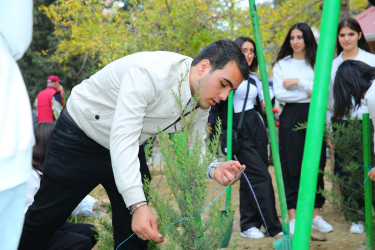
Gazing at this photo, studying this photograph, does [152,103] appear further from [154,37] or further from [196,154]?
[154,37]

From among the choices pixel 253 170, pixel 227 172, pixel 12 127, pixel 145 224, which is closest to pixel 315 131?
pixel 12 127

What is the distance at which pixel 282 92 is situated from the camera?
4.57m

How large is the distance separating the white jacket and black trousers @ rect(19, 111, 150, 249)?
78mm

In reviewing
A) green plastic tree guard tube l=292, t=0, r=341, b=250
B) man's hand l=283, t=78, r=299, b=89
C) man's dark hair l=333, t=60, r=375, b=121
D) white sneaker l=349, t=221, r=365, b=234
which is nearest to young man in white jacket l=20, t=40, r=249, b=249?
green plastic tree guard tube l=292, t=0, r=341, b=250

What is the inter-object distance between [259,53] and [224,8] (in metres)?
4.63

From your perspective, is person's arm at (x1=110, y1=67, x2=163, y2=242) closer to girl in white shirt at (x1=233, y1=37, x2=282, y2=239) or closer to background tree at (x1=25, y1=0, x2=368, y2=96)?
girl in white shirt at (x1=233, y1=37, x2=282, y2=239)

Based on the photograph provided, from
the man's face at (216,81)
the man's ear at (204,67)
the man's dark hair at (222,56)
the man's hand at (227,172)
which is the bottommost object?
the man's hand at (227,172)

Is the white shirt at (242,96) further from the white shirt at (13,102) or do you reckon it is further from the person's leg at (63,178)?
the white shirt at (13,102)

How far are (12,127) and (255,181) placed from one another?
3.59 meters

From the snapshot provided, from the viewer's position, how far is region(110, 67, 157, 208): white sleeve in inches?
82.4

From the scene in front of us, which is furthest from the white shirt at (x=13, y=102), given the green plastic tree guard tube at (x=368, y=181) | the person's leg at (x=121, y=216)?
the green plastic tree guard tube at (x=368, y=181)

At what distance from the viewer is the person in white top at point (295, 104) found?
4.53 m

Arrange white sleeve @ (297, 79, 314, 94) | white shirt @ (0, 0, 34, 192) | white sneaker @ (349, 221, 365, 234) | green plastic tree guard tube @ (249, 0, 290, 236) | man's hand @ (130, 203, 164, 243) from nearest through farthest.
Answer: white shirt @ (0, 0, 34, 192) < man's hand @ (130, 203, 164, 243) < green plastic tree guard tube @ (249, 0, 290, 236) < white sneaker @ (349, 221, 365, 234) < white sleeve @ (297, 79, 314, 94)

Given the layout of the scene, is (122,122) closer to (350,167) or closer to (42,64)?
(350,167)
